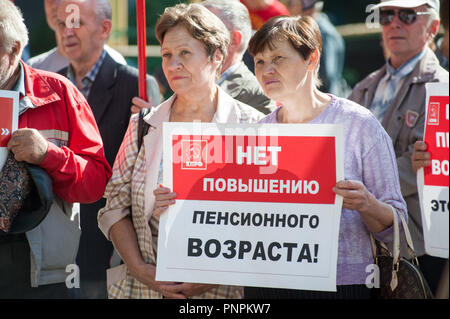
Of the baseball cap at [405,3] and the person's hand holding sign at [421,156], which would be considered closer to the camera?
the person's hand holding sign at [421,156]

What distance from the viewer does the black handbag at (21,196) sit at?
113 inches

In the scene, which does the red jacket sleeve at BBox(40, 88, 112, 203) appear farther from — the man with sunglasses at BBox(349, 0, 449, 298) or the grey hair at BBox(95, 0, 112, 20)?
the man with sunglasses at BBox(349, 0, 449, 298)

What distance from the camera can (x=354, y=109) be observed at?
8.98 feet

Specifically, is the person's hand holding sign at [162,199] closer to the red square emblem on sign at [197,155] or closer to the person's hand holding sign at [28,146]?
the red square emblem on sign at [197,155]

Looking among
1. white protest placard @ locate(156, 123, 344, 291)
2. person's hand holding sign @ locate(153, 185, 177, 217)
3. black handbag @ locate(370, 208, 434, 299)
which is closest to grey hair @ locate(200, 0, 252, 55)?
white protest placard @ locate(156, 123, 344, 291)

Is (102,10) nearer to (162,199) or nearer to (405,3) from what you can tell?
(162,199)

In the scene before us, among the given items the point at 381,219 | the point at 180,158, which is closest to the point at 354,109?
the point at 381,219

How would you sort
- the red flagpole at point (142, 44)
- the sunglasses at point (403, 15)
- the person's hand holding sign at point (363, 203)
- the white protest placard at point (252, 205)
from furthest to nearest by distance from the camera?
the sunglasses at point (403, 15) → the red flagpole at point (142, 44) → the white protest placard at point (252, 205) → the person's hand holding sign at point (363, 203)

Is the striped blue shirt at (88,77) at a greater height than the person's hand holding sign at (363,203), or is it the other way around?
the striped blue shirt at (88,77)

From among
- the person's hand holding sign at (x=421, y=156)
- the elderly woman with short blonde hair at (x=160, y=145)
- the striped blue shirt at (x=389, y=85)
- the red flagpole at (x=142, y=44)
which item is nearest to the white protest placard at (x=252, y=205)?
the elderly woman with short blonde hair at (x=160, y=145)

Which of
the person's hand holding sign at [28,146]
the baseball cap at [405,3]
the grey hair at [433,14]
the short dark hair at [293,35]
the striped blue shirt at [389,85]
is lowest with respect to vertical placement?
Answer: the person's hand holding sign at [28,146]

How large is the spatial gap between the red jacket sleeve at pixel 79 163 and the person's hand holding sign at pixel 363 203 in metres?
1.06

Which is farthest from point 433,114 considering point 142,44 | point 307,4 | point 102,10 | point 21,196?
point 102,10

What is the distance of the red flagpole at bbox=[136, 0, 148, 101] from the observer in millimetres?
3240
